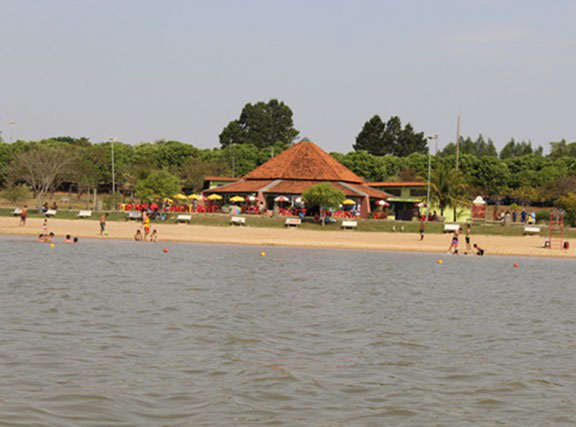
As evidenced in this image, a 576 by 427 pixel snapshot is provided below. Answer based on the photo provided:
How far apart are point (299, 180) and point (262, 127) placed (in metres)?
80.3

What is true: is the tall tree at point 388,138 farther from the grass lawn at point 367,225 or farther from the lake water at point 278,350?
the lake water at point 278,350

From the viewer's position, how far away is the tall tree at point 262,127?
153m

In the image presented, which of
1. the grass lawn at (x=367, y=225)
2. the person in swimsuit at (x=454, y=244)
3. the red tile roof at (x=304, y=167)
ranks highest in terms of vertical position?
the red tile roof at (x=304, y=167)

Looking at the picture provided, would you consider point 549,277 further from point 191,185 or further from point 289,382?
point 191,185

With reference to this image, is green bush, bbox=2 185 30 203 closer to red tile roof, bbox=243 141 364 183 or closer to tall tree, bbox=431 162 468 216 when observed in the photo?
red tile roof, bbox=243 141 364 183

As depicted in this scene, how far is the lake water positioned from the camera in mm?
10422

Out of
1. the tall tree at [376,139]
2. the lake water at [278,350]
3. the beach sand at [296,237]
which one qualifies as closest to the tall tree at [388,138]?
the tall tree at [376,139]

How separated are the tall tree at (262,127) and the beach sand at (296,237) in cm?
9659

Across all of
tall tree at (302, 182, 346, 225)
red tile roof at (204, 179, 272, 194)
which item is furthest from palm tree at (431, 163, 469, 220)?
red tile roof at (204, 179, 272, 194)

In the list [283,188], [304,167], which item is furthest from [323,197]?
[304,167]

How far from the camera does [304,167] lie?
77.0 metres

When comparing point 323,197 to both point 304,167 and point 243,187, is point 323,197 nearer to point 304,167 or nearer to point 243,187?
point 243,187

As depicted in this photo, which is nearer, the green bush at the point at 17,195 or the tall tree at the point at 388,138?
the green bush at the point at 17,195

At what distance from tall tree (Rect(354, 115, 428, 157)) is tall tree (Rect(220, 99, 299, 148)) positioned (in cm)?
1625
